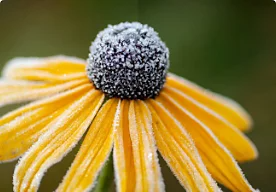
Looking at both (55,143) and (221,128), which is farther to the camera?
(221,128)

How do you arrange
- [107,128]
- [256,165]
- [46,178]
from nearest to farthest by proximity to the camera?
[107,128] → [46,178] → [256,165]

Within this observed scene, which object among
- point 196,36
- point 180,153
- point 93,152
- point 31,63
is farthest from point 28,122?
point 196,36

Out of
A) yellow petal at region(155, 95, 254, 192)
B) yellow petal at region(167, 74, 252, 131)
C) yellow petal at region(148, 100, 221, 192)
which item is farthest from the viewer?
yellow petal at region(167, 74, 252, 131)

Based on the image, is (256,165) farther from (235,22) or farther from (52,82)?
(52,82)

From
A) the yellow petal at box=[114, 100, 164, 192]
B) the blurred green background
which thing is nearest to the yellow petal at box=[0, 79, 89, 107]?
the yellow petal at box=[114, 100, 164, 192]

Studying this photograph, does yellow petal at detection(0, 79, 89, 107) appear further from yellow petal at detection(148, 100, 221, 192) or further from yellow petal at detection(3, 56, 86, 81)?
yellow petal at detection(148, 100, 221, 192)

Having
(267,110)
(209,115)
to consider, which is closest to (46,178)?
(209,115)

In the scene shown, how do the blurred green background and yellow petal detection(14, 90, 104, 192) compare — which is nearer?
yellow petal detection(14, 90, 104, 192)

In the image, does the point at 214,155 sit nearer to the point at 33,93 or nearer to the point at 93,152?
the point at 93,152
